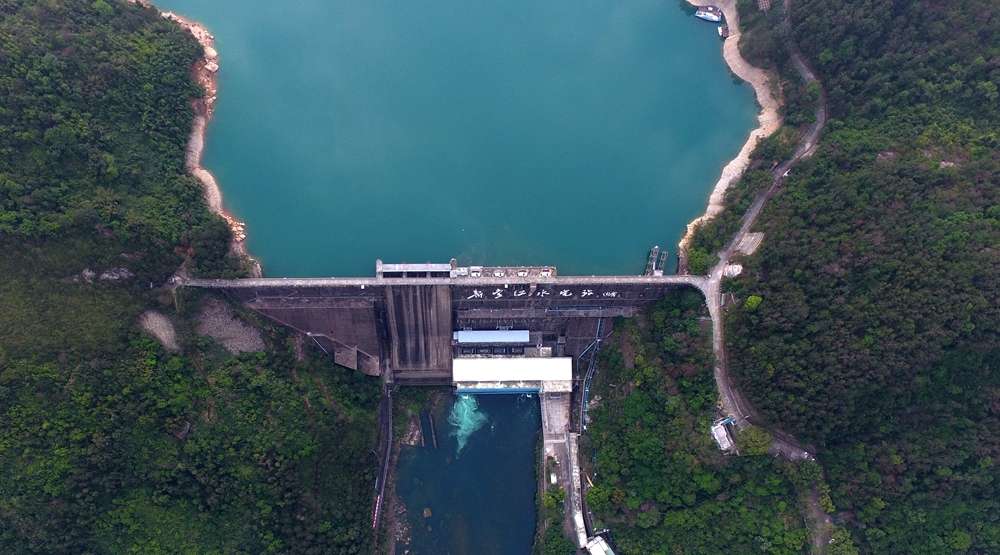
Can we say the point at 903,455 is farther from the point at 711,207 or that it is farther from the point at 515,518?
the point at 515,518

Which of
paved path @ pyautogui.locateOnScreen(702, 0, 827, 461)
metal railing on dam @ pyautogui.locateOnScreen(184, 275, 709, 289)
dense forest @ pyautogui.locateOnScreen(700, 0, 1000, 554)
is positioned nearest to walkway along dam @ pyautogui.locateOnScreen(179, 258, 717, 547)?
metal railing on dam @ pyautogui.locateOnScreen(184, 275, 709, 289)

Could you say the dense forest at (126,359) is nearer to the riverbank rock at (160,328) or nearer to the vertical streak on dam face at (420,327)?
the riverbank rock at (160,328)

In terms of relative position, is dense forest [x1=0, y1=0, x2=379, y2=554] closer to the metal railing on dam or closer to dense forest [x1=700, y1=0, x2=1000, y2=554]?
the metal railing on dam

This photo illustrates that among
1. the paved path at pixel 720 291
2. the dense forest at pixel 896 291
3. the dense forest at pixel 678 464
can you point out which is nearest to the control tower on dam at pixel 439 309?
the paved path at pixel 720 291

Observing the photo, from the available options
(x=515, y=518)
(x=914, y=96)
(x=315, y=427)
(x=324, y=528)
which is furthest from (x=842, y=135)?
(x=324, y=528)

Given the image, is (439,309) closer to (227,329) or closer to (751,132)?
(227,329)

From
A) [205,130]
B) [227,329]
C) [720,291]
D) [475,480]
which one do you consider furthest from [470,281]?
[205,130]
